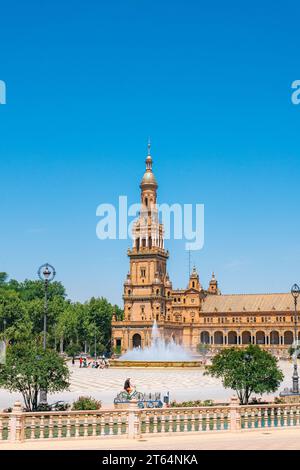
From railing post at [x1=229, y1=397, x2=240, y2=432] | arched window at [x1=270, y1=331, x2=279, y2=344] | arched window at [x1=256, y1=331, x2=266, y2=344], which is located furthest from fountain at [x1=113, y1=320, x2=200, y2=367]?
railing post at [x1=229, y1=397, x2=240, y2=432]

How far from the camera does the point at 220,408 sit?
73.1 feet

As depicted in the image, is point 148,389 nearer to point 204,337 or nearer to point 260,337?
→ point 260,337

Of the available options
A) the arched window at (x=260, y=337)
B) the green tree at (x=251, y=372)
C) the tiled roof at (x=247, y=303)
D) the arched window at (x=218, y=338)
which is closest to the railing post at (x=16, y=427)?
the green tree at (x=251, y=372)

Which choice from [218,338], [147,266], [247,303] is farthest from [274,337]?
[147,266]

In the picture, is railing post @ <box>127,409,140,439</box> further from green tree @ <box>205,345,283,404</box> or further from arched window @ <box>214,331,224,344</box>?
arched window @ <box>214,331,224,344</box>

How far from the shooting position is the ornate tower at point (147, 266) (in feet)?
382

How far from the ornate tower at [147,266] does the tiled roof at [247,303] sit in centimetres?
1254

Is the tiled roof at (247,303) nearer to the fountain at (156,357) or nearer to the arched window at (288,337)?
the arched window at (288,337)

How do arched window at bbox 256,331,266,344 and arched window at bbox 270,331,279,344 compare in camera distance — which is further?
arched window at bbox 256,331,266,344

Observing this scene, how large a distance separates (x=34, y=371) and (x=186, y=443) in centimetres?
999

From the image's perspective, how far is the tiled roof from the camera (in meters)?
124

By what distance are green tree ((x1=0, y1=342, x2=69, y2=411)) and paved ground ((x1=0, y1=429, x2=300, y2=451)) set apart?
8.07m
